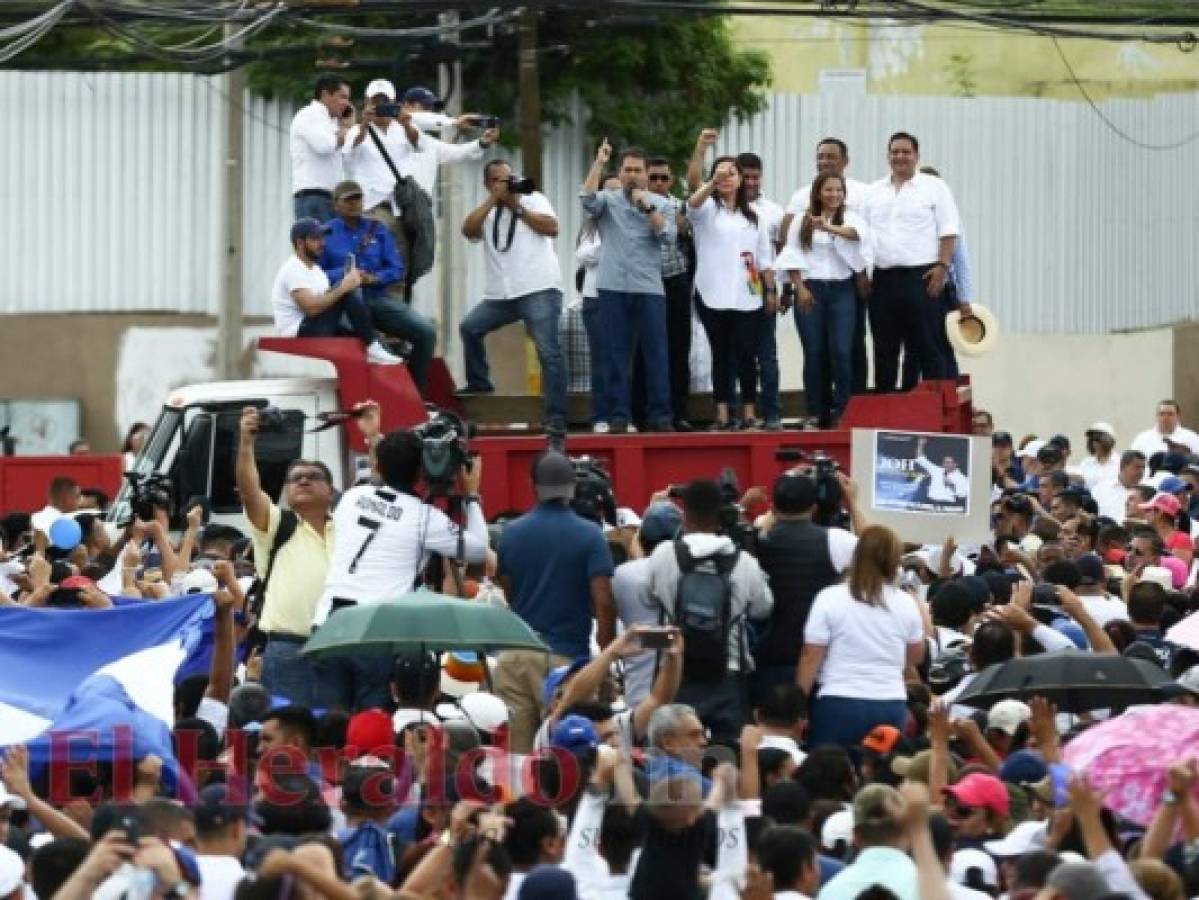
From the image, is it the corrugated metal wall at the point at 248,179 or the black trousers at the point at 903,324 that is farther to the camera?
the corrugated metal wall at the point at 248,179

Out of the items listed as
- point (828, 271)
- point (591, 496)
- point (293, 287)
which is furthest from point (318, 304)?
point (591, 496)

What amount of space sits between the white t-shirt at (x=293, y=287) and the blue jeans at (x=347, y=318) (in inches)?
2.5

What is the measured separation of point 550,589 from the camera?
14375mm

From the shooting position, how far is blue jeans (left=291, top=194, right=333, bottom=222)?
69.2 feet

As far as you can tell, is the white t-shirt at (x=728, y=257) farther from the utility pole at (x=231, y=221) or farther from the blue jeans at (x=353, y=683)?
the utility pole at (x=231, y=221)

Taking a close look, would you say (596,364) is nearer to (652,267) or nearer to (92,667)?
(652,267)

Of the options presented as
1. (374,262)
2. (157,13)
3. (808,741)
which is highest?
(157,13)

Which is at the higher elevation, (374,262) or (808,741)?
(374,262)

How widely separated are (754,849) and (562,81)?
25.2 metres

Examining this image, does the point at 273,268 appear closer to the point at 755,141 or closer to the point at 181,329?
the point at 181,329

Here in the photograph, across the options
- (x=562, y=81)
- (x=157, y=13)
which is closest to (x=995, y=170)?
(x=562, y=81)

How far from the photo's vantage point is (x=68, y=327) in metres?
36.5

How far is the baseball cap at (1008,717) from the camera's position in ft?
44.0

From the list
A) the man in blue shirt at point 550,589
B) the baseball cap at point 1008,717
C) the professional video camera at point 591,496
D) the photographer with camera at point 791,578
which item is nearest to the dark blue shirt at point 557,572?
the man in blue shirt at point 550,589
